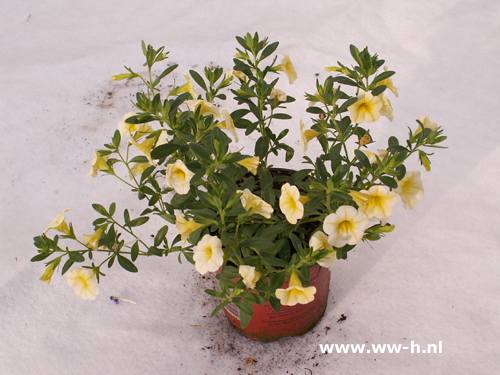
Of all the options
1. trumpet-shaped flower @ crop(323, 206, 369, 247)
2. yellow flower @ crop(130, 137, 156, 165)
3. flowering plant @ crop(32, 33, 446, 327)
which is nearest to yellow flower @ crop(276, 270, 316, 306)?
flowering plant @ crop(32, 33, 446, 327)

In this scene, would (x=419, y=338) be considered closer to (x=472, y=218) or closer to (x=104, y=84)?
(x=472, y=218)

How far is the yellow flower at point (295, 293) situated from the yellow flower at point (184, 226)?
272 millimetres

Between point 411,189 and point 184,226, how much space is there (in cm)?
62

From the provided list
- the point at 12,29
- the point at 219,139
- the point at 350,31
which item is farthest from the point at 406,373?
the point at 12,29

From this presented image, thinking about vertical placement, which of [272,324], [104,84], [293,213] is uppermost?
[293,213]

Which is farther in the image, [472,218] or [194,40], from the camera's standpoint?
[194,40]

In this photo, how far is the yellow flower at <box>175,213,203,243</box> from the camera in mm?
1221

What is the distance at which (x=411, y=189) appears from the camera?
1.29 meters

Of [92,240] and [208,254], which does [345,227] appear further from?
[92,240]

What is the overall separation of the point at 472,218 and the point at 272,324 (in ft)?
3.55

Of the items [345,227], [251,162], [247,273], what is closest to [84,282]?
[247,273]

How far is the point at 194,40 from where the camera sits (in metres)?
3.01

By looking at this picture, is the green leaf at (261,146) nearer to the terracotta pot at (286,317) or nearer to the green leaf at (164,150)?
the green leaf at (164,150)

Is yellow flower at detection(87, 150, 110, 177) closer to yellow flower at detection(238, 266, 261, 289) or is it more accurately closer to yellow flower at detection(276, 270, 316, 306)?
yellow flower at detection(238, 266, 261, 289)
